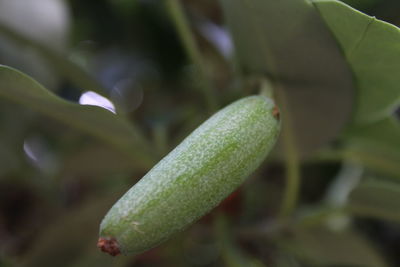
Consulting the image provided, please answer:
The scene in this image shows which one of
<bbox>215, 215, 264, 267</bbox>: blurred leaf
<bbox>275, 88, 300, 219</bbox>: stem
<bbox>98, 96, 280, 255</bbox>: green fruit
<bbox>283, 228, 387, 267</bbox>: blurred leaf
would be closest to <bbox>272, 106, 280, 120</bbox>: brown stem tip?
<bbox>98, 96, 280, 255</bbox>: green fruit

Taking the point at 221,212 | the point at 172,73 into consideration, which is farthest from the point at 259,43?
the point at 172,73

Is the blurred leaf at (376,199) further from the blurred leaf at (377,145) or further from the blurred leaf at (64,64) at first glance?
the blurred leaf at (64,64)

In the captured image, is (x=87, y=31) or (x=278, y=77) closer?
(x=278, y=77)

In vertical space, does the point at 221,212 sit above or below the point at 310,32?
below

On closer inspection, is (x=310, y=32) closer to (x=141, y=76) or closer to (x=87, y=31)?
(x=141, y=76)

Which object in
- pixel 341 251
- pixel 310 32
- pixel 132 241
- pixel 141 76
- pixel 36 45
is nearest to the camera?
pixel 132 241

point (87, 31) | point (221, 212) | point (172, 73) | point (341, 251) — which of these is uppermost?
point (87, 31)

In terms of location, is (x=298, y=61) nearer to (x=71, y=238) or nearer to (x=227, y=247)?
(x=227, y=247)

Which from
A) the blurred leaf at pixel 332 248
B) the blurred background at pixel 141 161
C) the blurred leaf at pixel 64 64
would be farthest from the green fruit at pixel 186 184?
the blurred leaf at pixel 332 248
